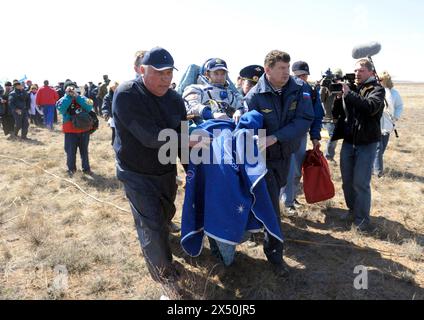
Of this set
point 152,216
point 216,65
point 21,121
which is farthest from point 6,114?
point 152,216

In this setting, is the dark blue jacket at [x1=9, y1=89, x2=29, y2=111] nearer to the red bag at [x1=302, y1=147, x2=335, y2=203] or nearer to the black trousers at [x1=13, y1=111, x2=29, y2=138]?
the black trousers at [x1=13, y1=111, x2=29, y2=138]

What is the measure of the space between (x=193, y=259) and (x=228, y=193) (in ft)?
4.38

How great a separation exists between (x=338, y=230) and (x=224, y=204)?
99.0 inches

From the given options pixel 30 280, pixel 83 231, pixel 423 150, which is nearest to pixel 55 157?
pixel 83 231

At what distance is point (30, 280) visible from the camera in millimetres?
3891

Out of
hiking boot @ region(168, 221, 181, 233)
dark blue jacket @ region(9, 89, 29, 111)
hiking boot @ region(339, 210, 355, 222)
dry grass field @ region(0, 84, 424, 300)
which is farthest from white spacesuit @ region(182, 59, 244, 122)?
dark blue jacket @ region(9, 89, 29, 111)

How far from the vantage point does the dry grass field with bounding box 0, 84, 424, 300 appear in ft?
12.0

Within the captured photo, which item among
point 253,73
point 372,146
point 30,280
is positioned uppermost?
point 253,73

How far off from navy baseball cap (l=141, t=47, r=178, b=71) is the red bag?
266 cm

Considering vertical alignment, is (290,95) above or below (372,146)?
above

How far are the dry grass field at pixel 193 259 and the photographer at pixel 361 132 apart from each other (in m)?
0.52

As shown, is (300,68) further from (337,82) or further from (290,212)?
(290,212)

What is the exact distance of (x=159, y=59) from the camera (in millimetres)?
3287
